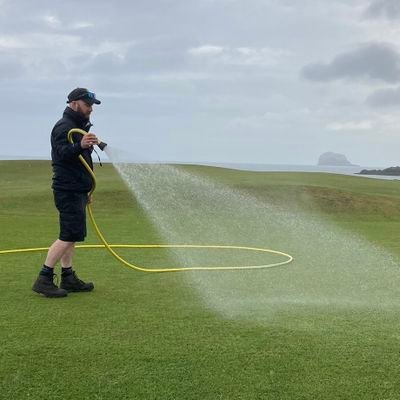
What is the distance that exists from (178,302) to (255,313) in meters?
0.81

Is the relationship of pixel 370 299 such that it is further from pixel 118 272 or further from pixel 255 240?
pixel 255 240

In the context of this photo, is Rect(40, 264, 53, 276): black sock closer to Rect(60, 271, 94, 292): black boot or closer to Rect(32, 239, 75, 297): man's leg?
Rect(32, 239, 75, 297): man's leg

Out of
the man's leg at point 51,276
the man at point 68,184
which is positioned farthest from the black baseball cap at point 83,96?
the man's leg at point 51,276

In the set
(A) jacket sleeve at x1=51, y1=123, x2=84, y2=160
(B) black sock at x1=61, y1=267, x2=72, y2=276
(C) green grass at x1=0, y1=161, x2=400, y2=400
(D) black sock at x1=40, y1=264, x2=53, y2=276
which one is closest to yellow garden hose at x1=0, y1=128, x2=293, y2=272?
(A) jacket sleeve at x1=51, y1=123, x2=84, y2=160

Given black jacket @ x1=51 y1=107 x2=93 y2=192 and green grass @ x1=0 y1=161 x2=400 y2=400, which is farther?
black jacket @ x1=51 y1=107 x2=93 y2=192

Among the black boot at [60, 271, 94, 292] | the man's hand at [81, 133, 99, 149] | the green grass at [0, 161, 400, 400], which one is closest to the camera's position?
the green grass at [0, 161, 400, 400]

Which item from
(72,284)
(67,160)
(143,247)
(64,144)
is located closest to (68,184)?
(67,160)

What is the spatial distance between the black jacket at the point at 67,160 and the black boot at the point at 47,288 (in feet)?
3.01

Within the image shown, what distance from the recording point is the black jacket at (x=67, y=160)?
5781 mm

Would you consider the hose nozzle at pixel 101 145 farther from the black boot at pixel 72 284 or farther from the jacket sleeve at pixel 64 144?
the black boot at pixel 72 284

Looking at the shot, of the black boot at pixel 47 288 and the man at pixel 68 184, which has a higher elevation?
the man at pixel 68 184

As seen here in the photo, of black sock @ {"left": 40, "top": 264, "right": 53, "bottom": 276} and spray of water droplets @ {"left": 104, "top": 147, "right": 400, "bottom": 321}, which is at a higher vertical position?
black sock @ {"left": 40, "top": 264, "right": 53, "bottom": 276}

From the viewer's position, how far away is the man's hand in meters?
5.51

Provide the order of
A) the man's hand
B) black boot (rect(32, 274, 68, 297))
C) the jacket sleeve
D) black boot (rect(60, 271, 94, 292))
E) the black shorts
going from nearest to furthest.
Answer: the man's hand → the jacket sleeve → black boot (rect(32, 274, 68, 297)) → the black shorts → black boot (rect(60, 271, 94, 292))
